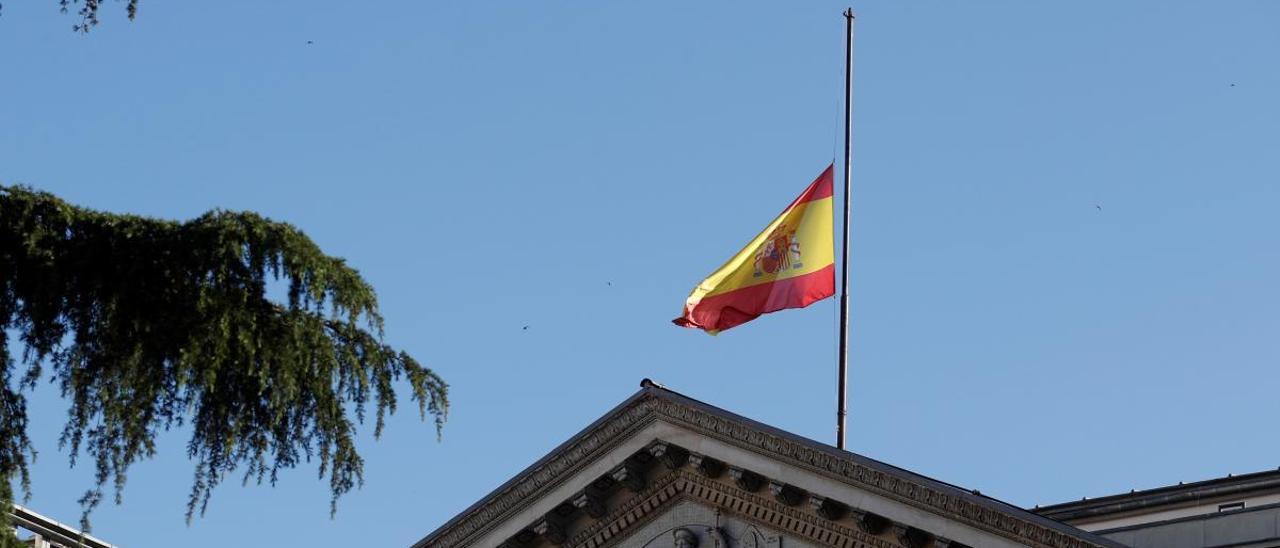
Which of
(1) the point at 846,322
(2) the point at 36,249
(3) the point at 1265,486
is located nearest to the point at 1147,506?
(3) the point at 1265,486

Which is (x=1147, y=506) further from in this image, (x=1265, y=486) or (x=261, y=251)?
(x=261, y=251)

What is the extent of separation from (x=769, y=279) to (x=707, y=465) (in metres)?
5.96

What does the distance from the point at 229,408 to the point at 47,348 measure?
1183 millimetres

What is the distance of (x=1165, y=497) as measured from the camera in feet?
94.8

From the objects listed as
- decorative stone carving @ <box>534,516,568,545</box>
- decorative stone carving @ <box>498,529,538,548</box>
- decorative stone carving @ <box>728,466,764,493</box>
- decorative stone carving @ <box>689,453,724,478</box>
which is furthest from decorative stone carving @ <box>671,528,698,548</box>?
decorative stone carving @ <box>498,529,538,548</box>

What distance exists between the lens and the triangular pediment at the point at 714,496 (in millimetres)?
24953

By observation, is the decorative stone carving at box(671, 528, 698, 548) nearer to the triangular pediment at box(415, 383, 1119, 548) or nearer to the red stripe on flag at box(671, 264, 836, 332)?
the triangular pediment at box(415, 383, 1119, 548)

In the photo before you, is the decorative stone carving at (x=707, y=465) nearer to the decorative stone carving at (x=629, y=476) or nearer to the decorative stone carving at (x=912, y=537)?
the decorative stone carving at (x=629, y=476)

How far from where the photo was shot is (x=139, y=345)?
1437 centimetres

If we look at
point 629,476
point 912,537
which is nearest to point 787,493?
point 912,537

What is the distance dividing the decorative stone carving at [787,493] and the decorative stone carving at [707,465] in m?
0.93

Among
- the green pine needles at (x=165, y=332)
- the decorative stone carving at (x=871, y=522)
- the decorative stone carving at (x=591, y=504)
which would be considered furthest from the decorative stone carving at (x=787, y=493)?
the green pine needles at (x=165, y=332)

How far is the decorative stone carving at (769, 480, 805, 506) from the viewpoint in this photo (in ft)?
86.3

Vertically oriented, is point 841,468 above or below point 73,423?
above
